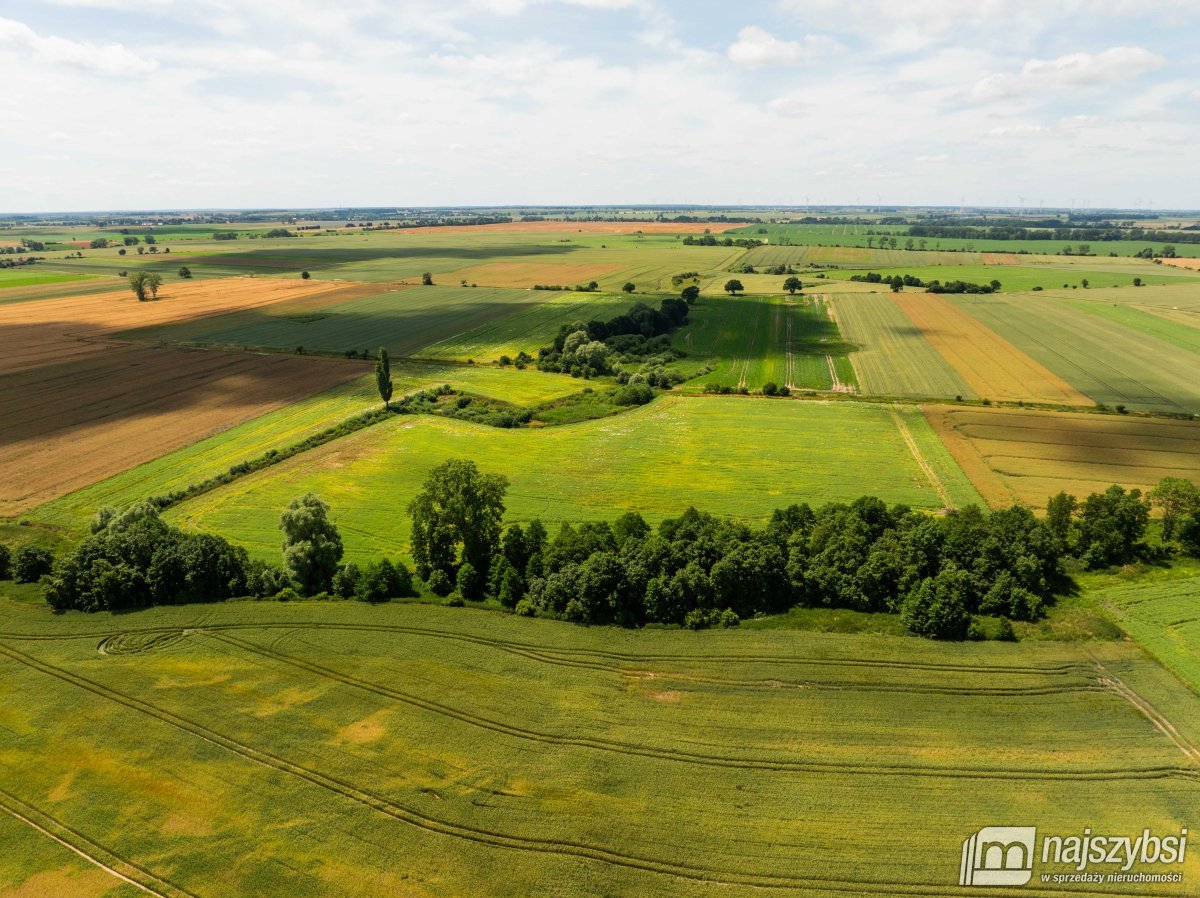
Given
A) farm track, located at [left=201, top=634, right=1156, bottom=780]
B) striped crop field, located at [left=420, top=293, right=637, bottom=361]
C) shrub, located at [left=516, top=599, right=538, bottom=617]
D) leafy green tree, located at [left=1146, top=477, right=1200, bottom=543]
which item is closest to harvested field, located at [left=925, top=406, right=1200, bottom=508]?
leafy green tree, located at [left=1146, top=477, right=1200, bottom=543]

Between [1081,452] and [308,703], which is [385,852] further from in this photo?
[1081,452]

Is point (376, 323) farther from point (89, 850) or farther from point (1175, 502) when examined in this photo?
point (1175, 502)

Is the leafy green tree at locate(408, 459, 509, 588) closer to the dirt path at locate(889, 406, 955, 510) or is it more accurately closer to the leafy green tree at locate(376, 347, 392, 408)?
the leafy green tree at locate(376, 347, 392, 408)

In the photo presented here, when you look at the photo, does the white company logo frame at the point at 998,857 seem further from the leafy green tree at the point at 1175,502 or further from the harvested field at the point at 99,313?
the harvested field at the point at 99,313

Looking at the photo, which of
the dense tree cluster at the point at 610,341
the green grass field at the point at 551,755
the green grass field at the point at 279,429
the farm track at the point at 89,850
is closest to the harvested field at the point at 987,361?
the dense tree cluster at the point at 610,341

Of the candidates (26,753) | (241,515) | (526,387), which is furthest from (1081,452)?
(26,753)

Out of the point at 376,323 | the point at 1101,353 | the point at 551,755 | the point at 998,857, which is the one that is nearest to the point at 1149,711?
the point at 998,857

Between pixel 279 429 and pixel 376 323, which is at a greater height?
pixel 376 323

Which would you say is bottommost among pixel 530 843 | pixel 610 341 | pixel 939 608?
pixel 530 843
